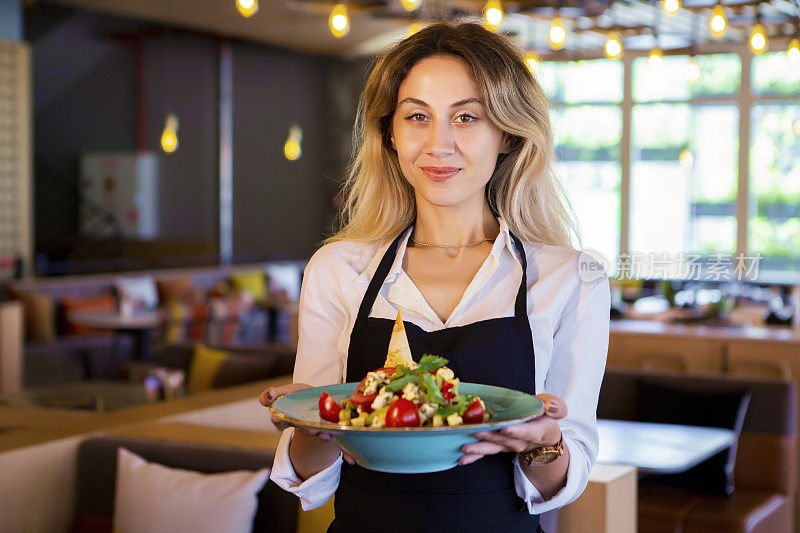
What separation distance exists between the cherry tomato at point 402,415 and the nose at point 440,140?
426 millimetres

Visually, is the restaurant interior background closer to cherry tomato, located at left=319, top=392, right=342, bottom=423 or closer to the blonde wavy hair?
the blonde wavy hair

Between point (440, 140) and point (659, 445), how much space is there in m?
2.32

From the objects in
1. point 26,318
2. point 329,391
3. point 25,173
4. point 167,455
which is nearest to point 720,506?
point 167,455

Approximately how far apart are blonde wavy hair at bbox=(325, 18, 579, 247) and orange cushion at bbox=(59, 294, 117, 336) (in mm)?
6418

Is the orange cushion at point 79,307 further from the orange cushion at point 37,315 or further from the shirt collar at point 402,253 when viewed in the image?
the shirt collar at point 402,253

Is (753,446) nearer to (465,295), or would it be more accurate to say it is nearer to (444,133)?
(465,295)

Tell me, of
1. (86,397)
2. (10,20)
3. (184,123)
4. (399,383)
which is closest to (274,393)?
(399,383)

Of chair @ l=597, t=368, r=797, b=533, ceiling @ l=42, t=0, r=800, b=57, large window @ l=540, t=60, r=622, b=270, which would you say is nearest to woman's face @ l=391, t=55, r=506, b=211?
chair @ l=597, t=368, r=797, b=533

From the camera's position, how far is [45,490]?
2.89m

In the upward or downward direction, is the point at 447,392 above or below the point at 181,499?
Answer: above

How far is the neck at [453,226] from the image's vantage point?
5.26 ft

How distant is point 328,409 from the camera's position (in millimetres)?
1262

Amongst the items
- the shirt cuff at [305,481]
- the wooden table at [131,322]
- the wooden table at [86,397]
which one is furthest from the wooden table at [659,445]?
the wooden table at [131,322]

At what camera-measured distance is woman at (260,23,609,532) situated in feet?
4.74
